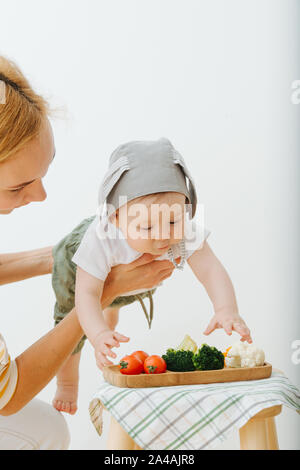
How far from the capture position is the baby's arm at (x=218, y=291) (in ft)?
3.47

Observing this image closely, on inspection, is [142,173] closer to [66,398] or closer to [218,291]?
[218,291]

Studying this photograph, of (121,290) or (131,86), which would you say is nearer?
(121,290)

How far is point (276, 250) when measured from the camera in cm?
195

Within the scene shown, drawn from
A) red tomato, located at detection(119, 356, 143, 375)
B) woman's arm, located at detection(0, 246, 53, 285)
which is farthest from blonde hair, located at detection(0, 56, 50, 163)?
woman's arm, located at detection(0, 246, 53, 285)

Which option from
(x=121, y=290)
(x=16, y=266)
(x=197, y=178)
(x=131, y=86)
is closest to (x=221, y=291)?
(x=121, y=290)

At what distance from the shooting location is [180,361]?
99cm

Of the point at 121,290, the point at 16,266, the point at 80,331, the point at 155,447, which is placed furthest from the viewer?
the point at 16,266

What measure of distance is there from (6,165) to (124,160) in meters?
0.24

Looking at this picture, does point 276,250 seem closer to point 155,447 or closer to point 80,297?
point 80,297

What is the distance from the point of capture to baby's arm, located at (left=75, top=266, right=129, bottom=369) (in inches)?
38.0

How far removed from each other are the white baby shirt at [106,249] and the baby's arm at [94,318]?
0.02 metres

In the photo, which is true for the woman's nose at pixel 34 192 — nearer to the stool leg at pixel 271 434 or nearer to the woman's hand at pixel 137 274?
the woman's hand at pixel 137 274

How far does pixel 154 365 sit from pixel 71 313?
9.7 inches

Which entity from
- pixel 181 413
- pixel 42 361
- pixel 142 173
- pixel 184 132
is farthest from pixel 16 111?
pixel 184 132
